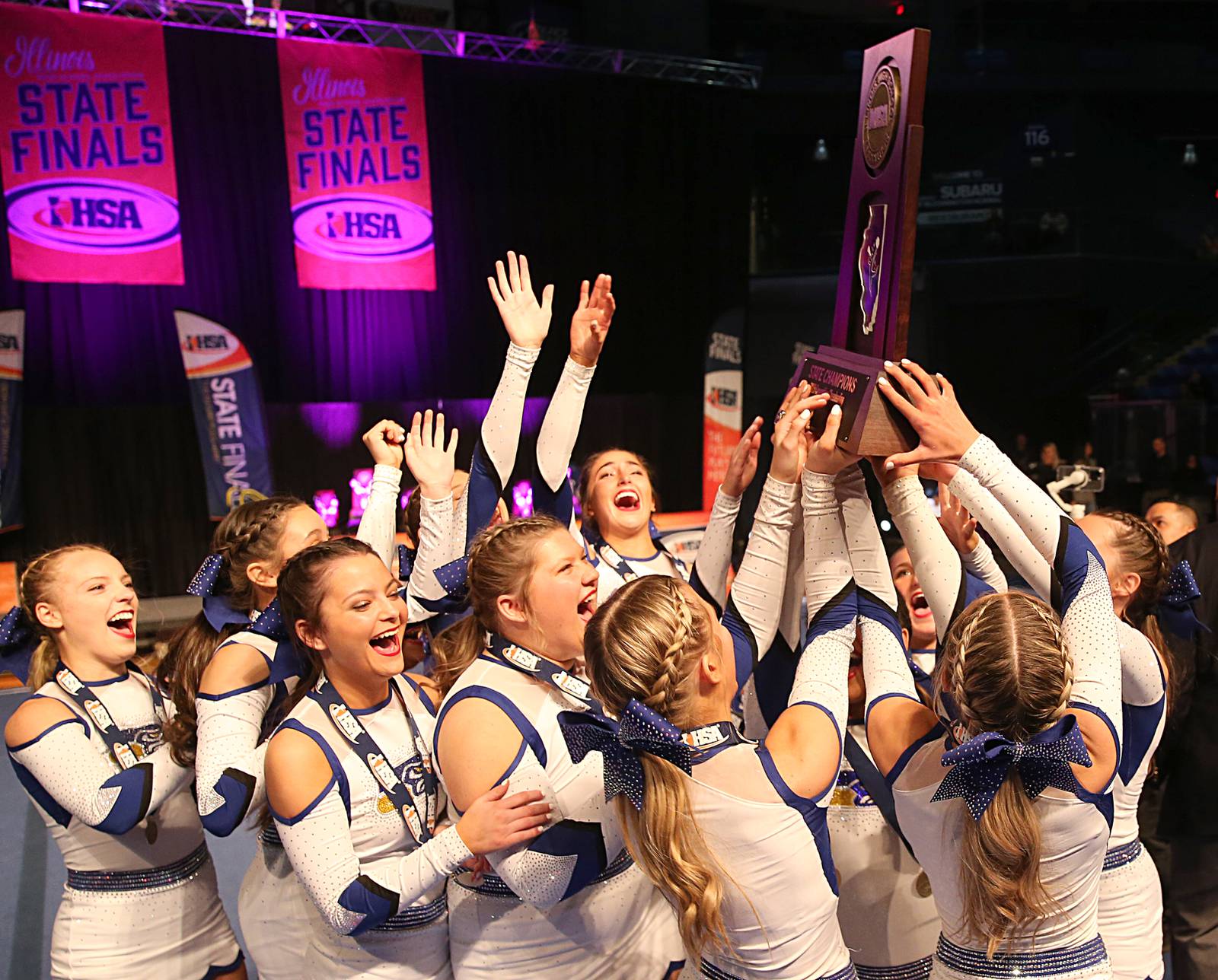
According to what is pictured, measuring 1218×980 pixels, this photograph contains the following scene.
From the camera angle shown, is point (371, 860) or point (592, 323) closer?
point (371, 860)

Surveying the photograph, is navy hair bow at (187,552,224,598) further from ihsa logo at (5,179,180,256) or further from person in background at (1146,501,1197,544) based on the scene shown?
ihsa logo at (5,179,180,256)

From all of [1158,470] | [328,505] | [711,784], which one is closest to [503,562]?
[711,784]

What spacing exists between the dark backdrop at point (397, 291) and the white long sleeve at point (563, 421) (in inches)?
277

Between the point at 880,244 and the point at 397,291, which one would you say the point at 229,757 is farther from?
the point at 397,291

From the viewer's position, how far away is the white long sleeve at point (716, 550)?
2404mm

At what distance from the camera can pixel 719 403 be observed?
11.0m

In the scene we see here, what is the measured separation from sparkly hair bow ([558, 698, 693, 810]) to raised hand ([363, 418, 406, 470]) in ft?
4.02

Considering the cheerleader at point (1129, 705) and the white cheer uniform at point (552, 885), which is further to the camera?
the cheerleader at point (1129, 705)

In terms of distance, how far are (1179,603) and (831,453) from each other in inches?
36.9

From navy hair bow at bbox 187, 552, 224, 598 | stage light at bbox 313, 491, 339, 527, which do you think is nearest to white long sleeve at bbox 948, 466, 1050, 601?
navy hair bow at bbox 187, 552, 224, 598

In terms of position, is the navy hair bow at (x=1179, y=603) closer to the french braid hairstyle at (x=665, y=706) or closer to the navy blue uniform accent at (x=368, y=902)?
the french braid hairstyle at (x=665, y=706)

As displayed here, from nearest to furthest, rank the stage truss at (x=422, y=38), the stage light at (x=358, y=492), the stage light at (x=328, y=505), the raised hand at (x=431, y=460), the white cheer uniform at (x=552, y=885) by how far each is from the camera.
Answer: the white cheer uniform at (x=552, y=885), the raised hand at (x=431, y=460), the stage truss at (x=422, y=38), the stage light at (x=328, y=505), the stage light at (x=358, y=492)

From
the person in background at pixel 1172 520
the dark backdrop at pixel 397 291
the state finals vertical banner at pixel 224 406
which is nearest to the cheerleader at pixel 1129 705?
the person in background at pixel 1172 520

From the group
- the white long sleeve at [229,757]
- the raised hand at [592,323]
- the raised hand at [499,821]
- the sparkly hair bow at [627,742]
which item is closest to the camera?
the sparkly hair bow at [627,742]
